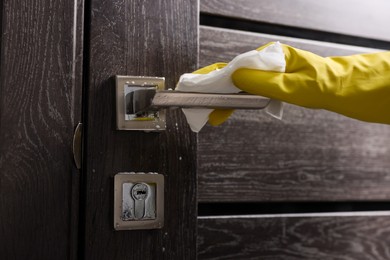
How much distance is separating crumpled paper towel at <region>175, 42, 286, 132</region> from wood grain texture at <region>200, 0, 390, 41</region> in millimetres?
241

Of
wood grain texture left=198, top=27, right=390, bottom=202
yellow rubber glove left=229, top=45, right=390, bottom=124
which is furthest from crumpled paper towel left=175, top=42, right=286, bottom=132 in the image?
wood grain texture left=198, top=27, right=390, bottom=202

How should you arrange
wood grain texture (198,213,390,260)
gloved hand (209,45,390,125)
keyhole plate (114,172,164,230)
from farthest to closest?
wood grain texture (198,213,390,260) → keyhole plate (114,172,164,230) → gloved hand (209,45,390,125)

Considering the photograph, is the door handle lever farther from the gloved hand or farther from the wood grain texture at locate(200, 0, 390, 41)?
the wood grain texture at locate(200, 0, 390, 41)

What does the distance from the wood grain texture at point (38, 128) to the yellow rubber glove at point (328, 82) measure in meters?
0.26

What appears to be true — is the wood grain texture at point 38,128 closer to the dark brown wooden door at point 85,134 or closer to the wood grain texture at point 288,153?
the dark brown wooden door at point 85,134

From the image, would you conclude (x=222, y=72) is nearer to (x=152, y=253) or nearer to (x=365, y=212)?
(x=152, y=253)

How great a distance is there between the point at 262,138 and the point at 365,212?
0.27 m

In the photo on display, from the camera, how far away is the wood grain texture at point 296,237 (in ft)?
2.98

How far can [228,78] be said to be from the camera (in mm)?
712

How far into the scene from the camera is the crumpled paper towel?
0.68 m

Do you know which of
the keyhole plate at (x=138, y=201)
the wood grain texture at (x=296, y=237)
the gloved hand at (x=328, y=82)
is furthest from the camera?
the wood grain texture at (x=296, y=237)

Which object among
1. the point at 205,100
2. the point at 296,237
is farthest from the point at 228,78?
the point at 296,237

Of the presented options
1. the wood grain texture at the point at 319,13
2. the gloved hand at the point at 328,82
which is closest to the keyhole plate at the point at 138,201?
the gloved hand at the point at 328,82

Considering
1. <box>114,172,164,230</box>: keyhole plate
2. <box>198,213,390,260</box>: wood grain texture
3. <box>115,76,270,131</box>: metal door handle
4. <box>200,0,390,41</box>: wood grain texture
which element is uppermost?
<box>200,0,390,41</box>: wood grain texture
